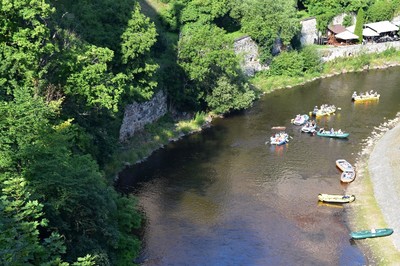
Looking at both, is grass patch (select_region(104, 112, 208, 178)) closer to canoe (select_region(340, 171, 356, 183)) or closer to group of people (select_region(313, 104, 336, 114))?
group of people (select_region(313, 104, 336, 114))

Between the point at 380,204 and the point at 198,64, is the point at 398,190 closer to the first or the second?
the point at 380,204

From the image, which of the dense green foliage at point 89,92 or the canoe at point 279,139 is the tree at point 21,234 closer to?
the dense green foliage at point 89,92

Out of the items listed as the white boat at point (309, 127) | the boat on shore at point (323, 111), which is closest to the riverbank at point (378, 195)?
the white boat at point (309, 127)

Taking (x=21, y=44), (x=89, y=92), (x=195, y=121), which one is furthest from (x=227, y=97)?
(x=21, y=44)

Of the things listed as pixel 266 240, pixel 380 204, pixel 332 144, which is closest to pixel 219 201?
pixel 266 240

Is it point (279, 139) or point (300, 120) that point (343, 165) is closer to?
point (279, 139)

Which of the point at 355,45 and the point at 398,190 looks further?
the point at 355,45
